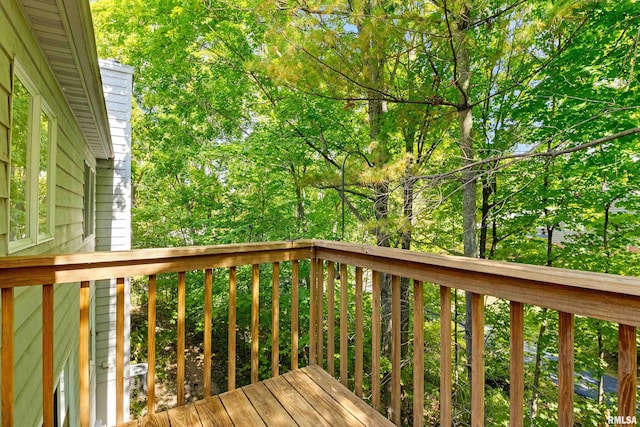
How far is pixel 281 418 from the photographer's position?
1.76 meters

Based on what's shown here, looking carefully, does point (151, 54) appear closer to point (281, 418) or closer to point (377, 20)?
point (377, 20)

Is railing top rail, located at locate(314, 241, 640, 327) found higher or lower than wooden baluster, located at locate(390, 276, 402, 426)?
higher

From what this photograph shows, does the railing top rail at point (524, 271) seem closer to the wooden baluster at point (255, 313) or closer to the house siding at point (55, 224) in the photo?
the wooden baluster at point (255, 313)

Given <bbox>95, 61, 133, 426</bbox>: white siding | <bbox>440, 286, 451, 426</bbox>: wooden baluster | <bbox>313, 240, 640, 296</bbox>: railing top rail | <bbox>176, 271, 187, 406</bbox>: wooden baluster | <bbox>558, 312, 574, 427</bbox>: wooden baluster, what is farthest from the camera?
<bbox>95, 61, 133, 426</bbox>: white siding

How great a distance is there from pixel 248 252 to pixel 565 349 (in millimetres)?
1621

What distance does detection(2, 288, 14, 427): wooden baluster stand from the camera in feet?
4.33

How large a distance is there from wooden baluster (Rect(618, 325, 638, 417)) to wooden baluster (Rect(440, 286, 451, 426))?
589 mm

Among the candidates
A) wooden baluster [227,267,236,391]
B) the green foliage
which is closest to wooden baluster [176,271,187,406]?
wooden baluster [227,267,236,391]

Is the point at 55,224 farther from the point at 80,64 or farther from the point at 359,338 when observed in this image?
the point at 359,338

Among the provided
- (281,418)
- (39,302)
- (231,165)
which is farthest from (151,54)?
Result: (281,418)

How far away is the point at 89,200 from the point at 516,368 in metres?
6.21

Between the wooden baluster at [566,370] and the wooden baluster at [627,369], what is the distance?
127 millimetres

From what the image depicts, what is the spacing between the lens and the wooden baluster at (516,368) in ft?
4.04

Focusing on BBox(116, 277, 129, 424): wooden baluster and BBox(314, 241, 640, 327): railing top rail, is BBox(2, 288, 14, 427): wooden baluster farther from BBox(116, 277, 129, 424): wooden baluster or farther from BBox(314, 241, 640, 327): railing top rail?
BBox(314, 241, 640, 327): railing top rail
